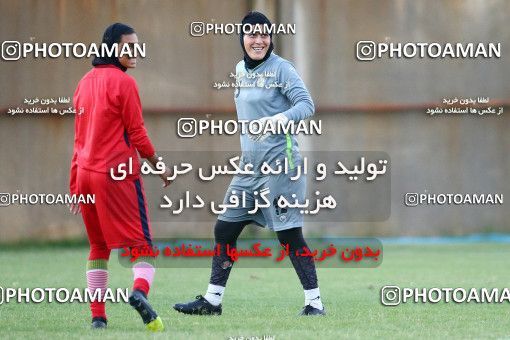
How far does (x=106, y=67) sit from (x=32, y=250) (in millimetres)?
7355

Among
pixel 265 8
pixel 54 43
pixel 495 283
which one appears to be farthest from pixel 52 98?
pixel 495 283

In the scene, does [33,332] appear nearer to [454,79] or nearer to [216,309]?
[216,309]

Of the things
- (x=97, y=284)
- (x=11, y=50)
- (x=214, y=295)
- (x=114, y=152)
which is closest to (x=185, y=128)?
(x=11, y=50)

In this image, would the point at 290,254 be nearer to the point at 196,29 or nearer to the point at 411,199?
the point at 196,29

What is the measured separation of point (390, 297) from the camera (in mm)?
8797

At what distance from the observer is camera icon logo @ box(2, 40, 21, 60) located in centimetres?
1345

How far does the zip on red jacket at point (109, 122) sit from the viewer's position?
6777mm

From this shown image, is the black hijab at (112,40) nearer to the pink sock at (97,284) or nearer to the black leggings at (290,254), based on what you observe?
the pink sock at (97,284)

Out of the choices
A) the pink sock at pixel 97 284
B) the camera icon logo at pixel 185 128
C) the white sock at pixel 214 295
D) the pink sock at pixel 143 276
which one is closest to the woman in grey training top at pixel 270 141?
the white sock at pixel 214 295

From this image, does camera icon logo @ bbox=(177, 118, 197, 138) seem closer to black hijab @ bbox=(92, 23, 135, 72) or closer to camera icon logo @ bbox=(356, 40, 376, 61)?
camera icon logo @ bbox=(356, 40, 376, 61)

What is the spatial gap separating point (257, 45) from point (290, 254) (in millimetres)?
1269

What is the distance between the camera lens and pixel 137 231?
6.84 meters

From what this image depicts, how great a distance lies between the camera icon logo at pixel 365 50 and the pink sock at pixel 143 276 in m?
8.02

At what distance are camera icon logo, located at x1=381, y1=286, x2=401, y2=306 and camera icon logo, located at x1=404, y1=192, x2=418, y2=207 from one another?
18.7 feet
